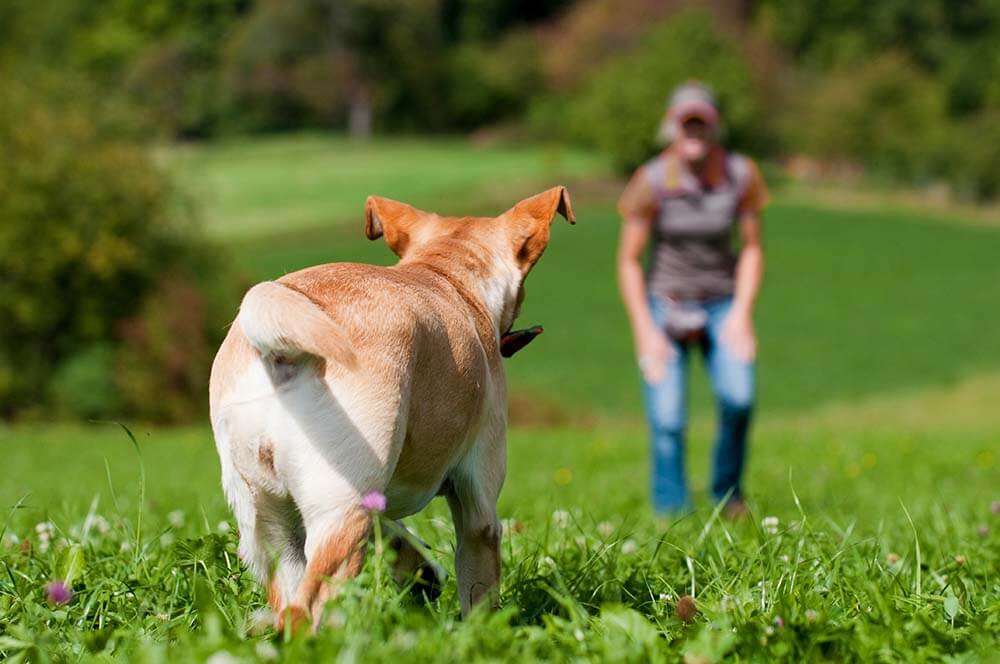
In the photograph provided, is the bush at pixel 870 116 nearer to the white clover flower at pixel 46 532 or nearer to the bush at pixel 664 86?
the bush at pixel 664 86

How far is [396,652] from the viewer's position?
2.31 meters

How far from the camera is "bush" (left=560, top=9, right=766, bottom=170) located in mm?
69562

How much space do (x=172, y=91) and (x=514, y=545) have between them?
250 ft

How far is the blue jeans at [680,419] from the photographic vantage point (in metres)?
7.26

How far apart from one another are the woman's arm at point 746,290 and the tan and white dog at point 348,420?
4.00 meters

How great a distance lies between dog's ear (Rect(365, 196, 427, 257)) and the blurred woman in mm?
3533

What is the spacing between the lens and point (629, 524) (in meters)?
5.92

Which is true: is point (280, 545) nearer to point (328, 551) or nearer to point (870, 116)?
point (328, 551)

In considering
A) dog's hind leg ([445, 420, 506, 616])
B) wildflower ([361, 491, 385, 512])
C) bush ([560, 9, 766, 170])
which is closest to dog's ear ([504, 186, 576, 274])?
dog's hind leg ([445, 420, 506, 616])

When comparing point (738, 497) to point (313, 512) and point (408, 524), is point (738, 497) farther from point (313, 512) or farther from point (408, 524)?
point (313, 512)

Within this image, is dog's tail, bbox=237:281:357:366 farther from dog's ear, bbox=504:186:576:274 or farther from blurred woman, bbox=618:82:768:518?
blurred woman, bbox=618:82:768:518

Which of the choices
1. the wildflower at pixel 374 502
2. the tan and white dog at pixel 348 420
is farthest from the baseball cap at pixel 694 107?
the wildflower at pixel 374 502

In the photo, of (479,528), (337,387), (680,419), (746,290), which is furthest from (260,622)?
(746,290)

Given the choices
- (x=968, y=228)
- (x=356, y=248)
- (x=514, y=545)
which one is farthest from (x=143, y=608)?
(x=968, y=228)
